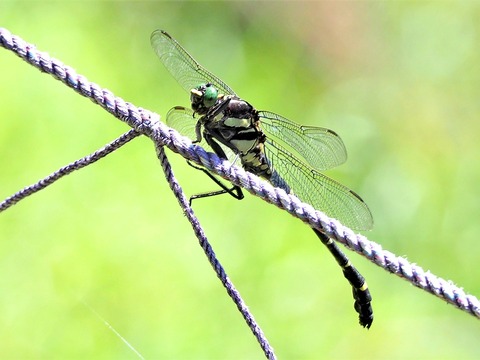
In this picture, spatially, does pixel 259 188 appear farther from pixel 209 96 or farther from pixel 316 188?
pixel 316 188

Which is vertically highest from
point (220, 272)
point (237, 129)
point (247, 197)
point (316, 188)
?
point (247, 197)

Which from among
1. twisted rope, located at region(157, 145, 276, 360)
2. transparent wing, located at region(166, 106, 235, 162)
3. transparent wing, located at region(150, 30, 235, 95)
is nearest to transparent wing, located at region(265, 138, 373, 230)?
transparent wing, located at region(166, 106, 235, 162)

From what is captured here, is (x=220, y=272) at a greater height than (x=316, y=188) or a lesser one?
lesser

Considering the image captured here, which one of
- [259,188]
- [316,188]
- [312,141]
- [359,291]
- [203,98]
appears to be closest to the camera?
[259,188]

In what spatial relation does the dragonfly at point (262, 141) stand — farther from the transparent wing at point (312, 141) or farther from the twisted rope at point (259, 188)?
the twisted rope at point (259, 188)

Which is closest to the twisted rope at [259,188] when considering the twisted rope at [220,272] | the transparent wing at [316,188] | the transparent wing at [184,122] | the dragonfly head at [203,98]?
the twisted rope at [220,272]

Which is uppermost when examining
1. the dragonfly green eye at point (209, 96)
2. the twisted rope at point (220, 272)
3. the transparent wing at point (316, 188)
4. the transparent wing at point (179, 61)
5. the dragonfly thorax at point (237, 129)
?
the transparent wing at point (179, 61)

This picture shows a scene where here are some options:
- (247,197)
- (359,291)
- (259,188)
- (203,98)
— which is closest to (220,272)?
(259,188)

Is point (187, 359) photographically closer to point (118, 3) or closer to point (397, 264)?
point (397, 264)
